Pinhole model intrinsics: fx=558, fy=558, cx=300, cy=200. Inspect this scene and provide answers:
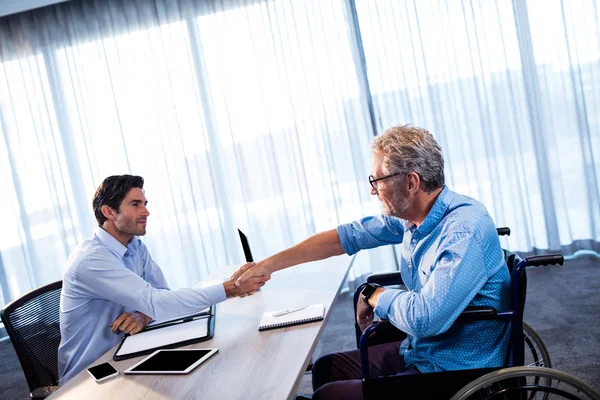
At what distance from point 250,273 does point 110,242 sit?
588mm

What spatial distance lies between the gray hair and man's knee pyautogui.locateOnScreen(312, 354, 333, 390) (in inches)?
26.4

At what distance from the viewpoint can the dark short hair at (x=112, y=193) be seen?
2336mm

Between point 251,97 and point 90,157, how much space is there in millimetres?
1457

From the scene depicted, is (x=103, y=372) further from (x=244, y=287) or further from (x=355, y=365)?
(x=355, y=365)

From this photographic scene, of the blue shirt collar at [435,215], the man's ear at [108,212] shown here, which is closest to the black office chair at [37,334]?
the man's ear at [108,212]

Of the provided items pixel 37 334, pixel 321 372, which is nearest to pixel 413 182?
pixel 321 372

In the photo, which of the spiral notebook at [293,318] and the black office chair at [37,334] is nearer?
the spiral notebook at [293,318]

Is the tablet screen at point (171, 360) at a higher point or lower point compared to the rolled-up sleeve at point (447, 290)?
lower

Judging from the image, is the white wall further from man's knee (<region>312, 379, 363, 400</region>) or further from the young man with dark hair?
man's knee (<region>312, 379, 363, 400</region>)

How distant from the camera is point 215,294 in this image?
79.1 inches

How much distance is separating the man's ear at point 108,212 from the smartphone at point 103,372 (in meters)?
0.80

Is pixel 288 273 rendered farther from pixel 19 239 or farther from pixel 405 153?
pixel 19 239

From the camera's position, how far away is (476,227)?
149 centimetres

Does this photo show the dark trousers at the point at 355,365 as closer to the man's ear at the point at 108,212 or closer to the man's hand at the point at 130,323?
the man's hand at the point at 130,323
